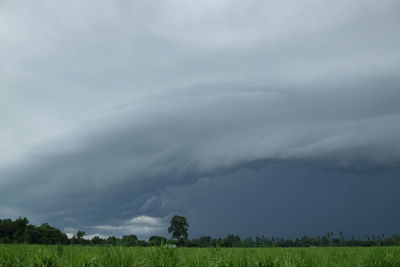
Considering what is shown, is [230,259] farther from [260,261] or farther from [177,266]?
[177,266]

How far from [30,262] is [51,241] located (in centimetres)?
8463

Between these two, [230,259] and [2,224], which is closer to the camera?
[230,259]

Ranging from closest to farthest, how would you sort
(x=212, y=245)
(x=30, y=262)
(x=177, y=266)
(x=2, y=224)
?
1. (x=177, y=266)
2. (x=30, y=262)
3. (x=212, y=245)
4. (x=2, y=224)

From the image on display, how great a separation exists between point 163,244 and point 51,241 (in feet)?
283

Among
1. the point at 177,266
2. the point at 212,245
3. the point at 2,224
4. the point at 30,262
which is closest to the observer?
the point at 177,266

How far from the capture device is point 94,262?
11.1m

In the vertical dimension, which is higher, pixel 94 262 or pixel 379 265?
pixel 94 262

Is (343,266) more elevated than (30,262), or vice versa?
(30,262)

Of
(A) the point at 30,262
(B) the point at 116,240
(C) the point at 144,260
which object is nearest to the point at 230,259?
(C) the point at 144,260

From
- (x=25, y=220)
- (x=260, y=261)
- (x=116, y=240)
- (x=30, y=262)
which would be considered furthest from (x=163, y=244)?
(x=25, y=220)

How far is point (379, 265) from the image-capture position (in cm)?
1213

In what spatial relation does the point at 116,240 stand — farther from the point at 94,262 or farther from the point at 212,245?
the point at 212,245

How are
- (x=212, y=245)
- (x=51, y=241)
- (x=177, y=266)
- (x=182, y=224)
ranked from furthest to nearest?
1. (x=182, y=224)
2. (x=51, y=241)
3. (x=212, y=245)
4. (x=177, y=266)

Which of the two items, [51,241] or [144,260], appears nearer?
[144,260]
